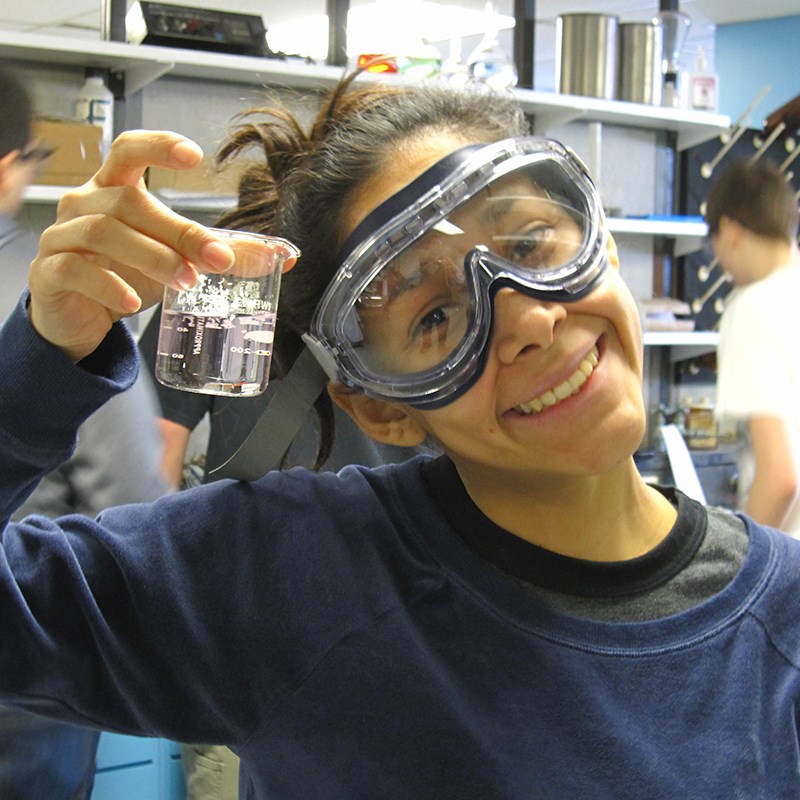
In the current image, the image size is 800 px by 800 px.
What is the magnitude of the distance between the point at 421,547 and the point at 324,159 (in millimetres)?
482

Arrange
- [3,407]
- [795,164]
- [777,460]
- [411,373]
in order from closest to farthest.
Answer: [3,407]
[411,373]
[777,460]
[795,164]

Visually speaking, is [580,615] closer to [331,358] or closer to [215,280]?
[331,358]

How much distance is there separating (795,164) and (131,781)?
4.47 meters

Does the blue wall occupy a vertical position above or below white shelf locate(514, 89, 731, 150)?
above

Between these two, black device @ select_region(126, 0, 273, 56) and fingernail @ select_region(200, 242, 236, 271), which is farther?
black device @ select_region(126, 0, 273, 56)

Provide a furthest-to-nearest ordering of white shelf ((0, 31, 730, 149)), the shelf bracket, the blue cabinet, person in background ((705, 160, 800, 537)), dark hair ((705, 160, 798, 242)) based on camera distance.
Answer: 1. the shelf bracket
2. white shelf ((0, 31, 730, 149))
3. dark hair ((705, 160, 798, 242))
4. person in background ((705, 160, 800, 537))
5. the blue cabinet

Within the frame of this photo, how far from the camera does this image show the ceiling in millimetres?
7742

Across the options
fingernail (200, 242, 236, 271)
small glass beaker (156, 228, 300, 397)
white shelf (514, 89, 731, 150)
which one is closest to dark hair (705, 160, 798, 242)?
white shelf (514, 89, 731, 150)

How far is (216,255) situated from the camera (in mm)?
922

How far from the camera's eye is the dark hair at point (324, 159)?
129 centimetres

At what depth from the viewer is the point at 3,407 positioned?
962 mm

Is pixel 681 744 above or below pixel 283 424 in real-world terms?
below

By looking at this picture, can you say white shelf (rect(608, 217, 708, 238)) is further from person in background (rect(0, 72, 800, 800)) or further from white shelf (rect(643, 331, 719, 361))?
person in background (rect(0, 72, 800, 800))

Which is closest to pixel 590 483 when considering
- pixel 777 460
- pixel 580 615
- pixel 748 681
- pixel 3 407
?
pixel 580 615
